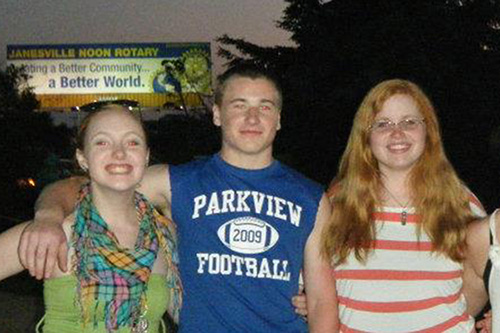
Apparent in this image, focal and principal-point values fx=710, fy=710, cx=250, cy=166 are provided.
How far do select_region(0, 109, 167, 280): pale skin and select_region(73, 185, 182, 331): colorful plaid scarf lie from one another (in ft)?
0.23

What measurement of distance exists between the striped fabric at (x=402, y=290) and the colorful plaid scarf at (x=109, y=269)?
1033 millimetres

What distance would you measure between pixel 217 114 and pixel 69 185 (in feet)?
2.93

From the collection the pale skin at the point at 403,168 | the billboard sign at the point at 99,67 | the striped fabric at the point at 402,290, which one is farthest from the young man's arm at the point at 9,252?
the billboard sign at the point at 99,67

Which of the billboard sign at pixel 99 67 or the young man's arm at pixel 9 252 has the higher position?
the billboard sign at pixel 99 67

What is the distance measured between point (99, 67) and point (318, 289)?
42580mm

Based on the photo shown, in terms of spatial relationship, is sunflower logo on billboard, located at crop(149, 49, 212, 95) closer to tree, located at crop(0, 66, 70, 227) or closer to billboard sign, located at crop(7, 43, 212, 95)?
billboard sign, located at crop(7, 43, 212, 95)

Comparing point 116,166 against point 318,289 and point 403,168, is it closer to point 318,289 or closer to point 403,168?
point 318,289

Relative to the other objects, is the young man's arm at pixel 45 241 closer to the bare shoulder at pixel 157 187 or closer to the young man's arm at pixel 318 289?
the bare shoulder at pixel 157 187

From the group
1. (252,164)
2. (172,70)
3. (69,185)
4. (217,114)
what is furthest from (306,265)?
(172,70)

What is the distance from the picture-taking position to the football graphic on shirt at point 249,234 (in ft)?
11.3

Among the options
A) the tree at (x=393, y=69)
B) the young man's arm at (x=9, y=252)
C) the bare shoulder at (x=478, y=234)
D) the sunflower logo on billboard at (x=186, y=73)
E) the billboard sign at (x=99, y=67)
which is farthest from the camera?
the billboard sign at (x=99, y=67)

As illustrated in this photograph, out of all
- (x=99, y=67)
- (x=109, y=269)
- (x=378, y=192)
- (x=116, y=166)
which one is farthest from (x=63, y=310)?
(x=99, y=67)

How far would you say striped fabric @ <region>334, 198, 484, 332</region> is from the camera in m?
3.48

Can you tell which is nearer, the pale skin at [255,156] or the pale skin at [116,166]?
the pale skin at [116,166]
